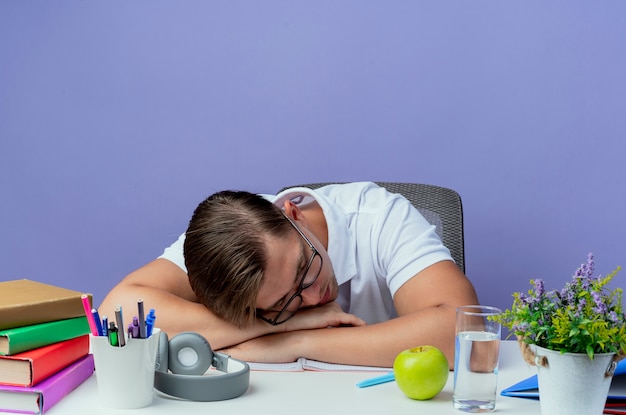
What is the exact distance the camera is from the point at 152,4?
2.77 metres

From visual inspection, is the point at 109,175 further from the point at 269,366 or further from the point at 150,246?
the point at 269,366

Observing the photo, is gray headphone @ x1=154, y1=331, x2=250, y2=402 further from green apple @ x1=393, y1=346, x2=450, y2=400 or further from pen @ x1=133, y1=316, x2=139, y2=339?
green apple @ x1=393, y1=346, x2=450, y2=400

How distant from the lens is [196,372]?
1.22 meters

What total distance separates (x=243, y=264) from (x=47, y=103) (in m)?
1.77

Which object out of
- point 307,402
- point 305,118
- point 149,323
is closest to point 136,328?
point 149,323

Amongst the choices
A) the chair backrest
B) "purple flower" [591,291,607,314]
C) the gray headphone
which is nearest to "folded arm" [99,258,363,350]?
the gray headphone

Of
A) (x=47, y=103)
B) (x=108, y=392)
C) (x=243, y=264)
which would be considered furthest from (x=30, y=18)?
(x=108, y=392)

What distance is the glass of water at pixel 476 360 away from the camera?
43.3 inches

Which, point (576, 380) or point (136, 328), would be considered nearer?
point (576, 380)

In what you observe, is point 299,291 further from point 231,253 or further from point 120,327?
point 120,327

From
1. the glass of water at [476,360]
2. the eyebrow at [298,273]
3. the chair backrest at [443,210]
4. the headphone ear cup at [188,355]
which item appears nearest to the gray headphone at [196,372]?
the headphone ear cup at [188,355]

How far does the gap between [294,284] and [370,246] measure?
1.12 feet

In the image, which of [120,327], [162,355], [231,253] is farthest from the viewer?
[231,253]

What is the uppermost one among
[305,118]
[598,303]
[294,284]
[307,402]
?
[305,118]
